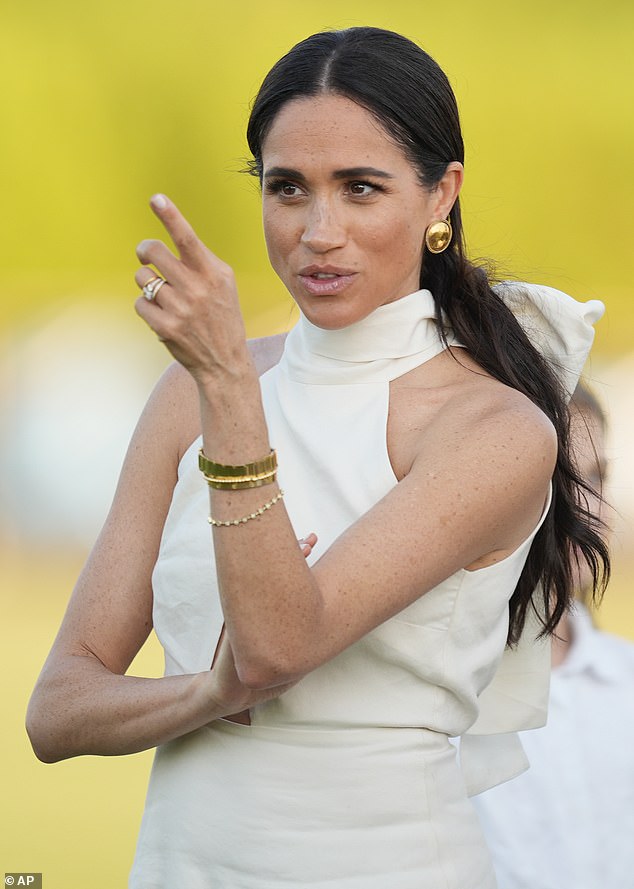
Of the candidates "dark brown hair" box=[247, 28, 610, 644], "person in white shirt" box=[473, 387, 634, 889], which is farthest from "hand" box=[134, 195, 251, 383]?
"person in white shirt" box=[473, 387, 634, 889]

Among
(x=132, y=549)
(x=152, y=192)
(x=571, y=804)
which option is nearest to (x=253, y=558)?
(x=132, y=549)

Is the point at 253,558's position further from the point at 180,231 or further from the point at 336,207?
the point at 336,207

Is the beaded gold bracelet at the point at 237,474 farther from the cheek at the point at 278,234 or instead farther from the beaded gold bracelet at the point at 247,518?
the cheek at the point at 278,234

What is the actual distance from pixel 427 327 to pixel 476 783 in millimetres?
711

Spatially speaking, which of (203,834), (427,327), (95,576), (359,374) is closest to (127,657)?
(95,576)

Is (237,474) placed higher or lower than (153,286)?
lower

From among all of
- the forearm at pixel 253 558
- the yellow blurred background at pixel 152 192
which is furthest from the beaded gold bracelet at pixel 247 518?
the yellow blurred background at pixel 152 192

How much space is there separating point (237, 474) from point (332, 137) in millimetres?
585

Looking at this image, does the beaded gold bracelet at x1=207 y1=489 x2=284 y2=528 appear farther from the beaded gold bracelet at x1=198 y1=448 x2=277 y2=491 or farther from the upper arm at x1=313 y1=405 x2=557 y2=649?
the upper arm at x1=313 y1=405 x2=557 y2=649

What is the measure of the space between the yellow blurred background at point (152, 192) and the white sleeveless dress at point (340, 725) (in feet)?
9.90

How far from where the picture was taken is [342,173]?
172 cm

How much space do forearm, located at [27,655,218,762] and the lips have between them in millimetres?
539

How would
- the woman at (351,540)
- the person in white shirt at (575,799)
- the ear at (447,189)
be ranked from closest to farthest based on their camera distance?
the woman at (351,540) < the ear at (447,189) < the person in white shirt at (575,799)

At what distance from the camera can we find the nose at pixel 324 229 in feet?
5.61
